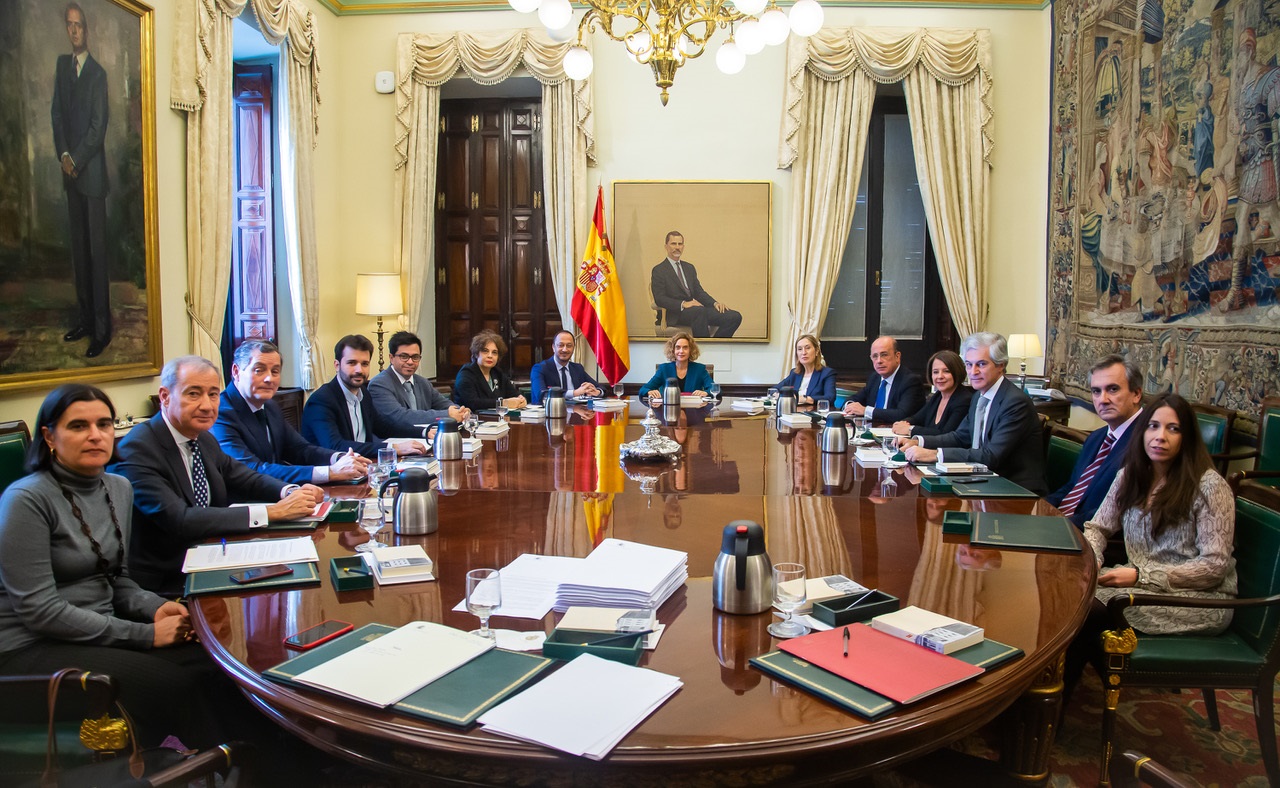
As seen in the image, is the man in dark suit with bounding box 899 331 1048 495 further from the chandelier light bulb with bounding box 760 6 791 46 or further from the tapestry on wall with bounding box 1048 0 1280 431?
the chandelier light bulb with bounding box 760 6 791 46

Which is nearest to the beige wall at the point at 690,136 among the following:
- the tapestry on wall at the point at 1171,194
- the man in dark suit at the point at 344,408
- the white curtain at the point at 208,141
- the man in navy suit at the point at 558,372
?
the tapestry on wall at the point at 1171,194

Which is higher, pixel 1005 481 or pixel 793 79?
pixel 793 79

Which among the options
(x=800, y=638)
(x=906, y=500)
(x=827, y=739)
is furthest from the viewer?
(x=906, y=500)

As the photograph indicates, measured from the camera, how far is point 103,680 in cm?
192

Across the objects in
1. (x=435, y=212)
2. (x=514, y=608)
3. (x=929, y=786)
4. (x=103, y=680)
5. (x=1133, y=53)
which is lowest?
(x=929, y=786)

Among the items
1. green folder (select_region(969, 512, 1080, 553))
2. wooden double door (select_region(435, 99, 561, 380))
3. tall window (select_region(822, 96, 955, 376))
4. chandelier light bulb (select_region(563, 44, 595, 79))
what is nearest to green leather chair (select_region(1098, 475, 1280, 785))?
green folder (select_region(969, 512, 1080, 553))

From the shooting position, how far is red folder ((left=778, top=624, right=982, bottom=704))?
155cm

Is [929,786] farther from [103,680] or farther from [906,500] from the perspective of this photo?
[103,680]

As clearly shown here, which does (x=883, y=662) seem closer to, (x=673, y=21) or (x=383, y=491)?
(x=383, y=491)

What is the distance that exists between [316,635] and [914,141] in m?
6.91

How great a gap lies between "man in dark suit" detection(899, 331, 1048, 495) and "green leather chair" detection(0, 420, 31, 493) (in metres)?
3.55

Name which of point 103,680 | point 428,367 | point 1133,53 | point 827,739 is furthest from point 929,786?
point 428,367

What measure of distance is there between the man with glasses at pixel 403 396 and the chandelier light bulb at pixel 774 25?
8.34 feet

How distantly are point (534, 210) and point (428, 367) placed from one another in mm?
1659
